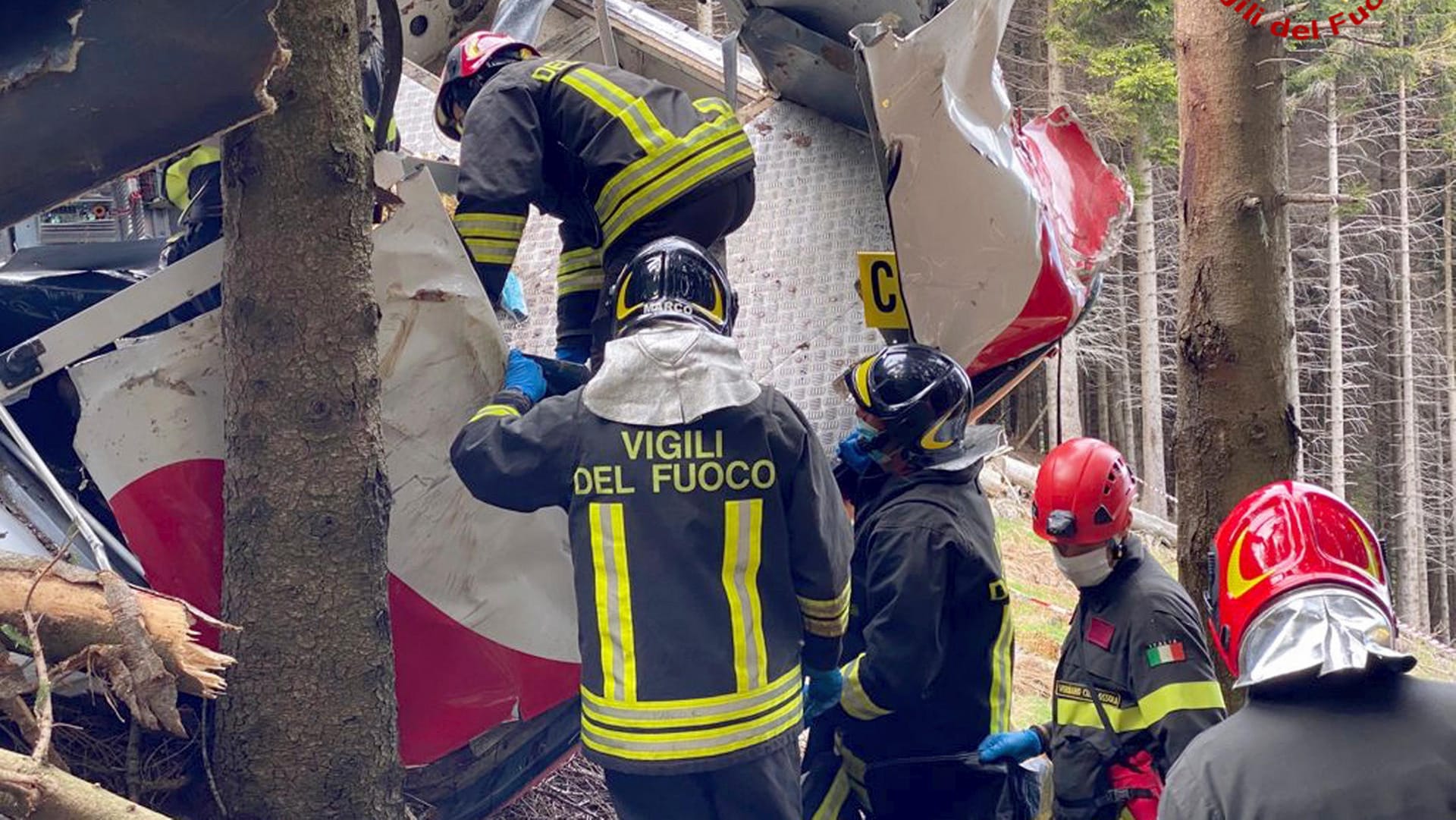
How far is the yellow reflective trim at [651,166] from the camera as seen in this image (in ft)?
12.2

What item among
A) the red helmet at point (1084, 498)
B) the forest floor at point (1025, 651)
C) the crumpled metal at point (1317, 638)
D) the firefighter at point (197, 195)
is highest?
the firefighter at point (197, 195)

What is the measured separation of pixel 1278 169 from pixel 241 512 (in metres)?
3.06

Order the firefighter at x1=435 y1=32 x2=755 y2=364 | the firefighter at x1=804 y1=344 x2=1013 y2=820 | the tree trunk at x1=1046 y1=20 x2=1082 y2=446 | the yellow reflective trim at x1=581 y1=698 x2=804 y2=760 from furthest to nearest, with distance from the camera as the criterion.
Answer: the tree trunk at x1=1046 y1=20 x2=1082 y2=446
the firefighter at x1=435 y1=32 x2=755 y2=364
the firefighter at x1=804 y1=344 x2=1013 y2=820
the yellow reflective trim at x1=581 y1=698 x2=804 y2=760

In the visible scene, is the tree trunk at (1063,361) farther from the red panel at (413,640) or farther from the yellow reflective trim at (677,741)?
the yellow reflective trim at (677,741)

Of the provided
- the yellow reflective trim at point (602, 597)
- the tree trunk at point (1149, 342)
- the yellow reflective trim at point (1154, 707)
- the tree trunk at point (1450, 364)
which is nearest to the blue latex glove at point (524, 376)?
the yellow reflective trim at point (602, 597)

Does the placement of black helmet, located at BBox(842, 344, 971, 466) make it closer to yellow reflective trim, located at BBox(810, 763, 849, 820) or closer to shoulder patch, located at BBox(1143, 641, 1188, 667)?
shoulder patch, located at BBox(1143, 641, 1188, 667)

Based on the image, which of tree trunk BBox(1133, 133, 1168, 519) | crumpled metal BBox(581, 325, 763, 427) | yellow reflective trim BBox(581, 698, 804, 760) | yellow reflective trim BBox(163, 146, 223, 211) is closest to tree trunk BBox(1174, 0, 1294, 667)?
yellow reflective trim BBox(581, 698, 804, 760)

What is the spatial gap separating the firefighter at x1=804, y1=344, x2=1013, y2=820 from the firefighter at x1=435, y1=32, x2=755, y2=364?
703mm

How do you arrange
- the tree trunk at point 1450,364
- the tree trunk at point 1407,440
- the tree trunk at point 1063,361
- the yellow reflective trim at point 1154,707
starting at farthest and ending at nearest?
1. the tree trunk at point 1450,364
2. the tree trunk at point 1407,440
3. the tree trunk at point 1063,361
4. the yellow reflective trim at point 1154,707

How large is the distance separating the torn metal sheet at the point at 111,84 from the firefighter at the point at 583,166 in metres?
1.08

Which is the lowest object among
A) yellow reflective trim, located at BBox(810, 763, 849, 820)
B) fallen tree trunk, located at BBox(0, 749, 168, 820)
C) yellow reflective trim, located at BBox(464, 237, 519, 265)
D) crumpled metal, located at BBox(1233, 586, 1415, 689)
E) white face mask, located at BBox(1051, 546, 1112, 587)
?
yellow reflective trim, located at BBox(810, 763, 849, 820)

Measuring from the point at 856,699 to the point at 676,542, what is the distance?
87 centimetres

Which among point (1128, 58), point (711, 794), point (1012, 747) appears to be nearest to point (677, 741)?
point (711, 794)

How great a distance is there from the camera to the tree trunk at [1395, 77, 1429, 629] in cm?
2553
